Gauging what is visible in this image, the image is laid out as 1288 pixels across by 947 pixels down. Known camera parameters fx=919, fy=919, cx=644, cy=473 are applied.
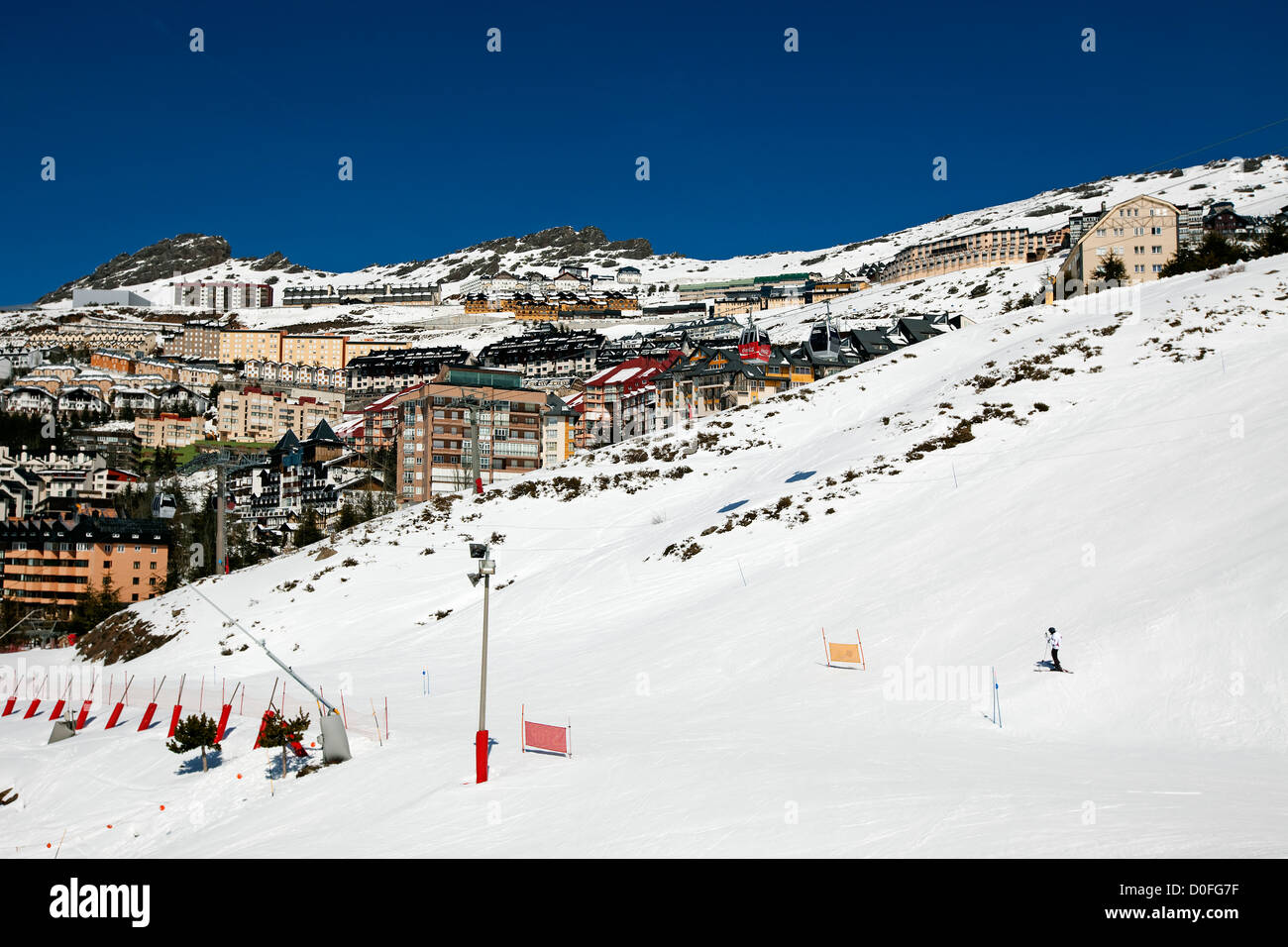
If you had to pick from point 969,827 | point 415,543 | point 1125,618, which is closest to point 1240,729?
point 1125,618

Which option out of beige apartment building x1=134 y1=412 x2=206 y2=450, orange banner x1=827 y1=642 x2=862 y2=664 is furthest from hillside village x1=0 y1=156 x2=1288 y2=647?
orange banner x1=827 y1=642 x2=862 y2=664

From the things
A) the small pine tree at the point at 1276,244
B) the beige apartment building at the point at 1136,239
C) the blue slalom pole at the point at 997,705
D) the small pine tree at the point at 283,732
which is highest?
the beige apartment building at the point at 1136,239

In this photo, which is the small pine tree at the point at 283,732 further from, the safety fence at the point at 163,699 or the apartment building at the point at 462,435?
the apartment building at the point at 462,435

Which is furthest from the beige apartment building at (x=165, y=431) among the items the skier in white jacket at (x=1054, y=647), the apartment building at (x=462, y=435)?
the skier in white jacket at (x=1054, y=647)

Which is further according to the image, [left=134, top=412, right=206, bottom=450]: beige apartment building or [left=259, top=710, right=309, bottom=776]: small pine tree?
[left=134, top=412, right=206, bottom=450]: beige apartment building

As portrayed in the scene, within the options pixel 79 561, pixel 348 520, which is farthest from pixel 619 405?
pixel 79 561

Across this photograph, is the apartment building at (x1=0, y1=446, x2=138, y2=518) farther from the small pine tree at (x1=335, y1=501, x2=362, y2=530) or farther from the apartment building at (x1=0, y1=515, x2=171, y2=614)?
the small pine tree at (x1=335, y1=501, x2=362, y2=530)
